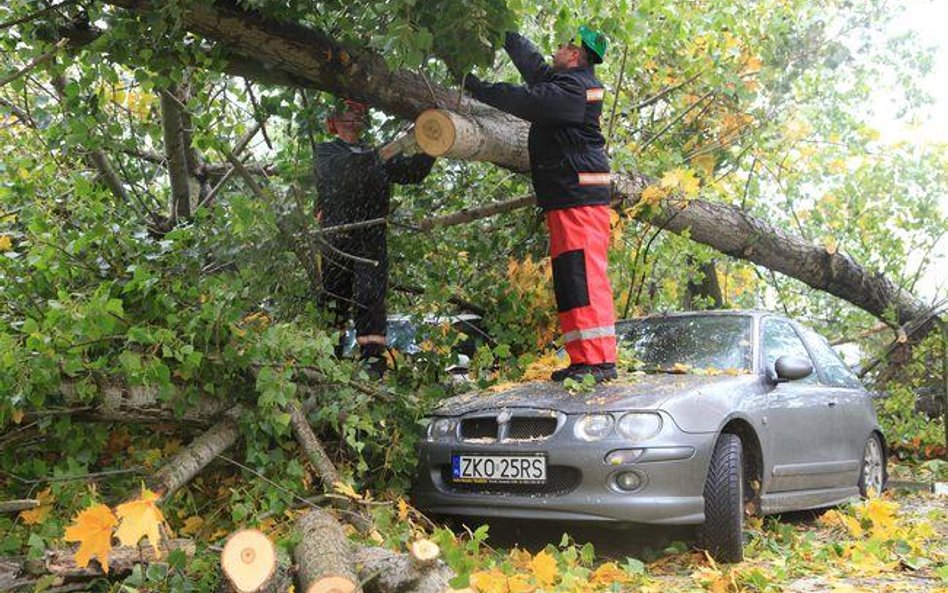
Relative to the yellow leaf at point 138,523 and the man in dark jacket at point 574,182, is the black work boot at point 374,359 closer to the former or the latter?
the man in dark jacket at point 574,182

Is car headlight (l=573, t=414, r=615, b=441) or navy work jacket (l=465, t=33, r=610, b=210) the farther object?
navy work jacket (l=465, t=33, r=610, b=210)

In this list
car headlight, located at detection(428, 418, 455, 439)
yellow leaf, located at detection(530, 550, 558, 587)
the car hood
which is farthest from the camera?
car headlight, located at detection(428, 418, 455, 439)

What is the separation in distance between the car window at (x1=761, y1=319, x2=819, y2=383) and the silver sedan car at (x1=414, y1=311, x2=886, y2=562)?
2cm

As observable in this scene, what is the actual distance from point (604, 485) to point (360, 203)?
8.52 ft

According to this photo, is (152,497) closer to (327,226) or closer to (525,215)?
(327,226)

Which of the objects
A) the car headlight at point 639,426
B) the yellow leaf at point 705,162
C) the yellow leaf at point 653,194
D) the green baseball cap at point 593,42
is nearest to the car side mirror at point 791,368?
the car headlight at point 639,426

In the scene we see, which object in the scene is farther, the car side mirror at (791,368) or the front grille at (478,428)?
the car side mirror at (791,368)

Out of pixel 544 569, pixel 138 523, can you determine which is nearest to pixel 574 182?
pixel 544 569

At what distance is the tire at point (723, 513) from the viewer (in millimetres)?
4566

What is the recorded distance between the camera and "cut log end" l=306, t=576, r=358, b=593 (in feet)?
9.97

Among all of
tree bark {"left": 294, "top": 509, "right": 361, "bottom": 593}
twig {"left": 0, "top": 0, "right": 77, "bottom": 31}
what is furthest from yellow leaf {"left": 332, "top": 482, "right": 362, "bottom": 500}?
twig {"left": 0, "top": 0, "right": 77, "bottom": 31}

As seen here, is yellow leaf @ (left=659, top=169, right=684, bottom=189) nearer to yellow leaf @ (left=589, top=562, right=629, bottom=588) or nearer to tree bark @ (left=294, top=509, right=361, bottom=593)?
yellow leaf @ (left=589, top=562, right=629, bottom=588)

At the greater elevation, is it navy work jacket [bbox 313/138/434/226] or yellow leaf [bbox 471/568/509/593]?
navy work jacket [bbox 313/138/434/226]

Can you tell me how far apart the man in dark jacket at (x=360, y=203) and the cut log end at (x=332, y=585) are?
105 inches
